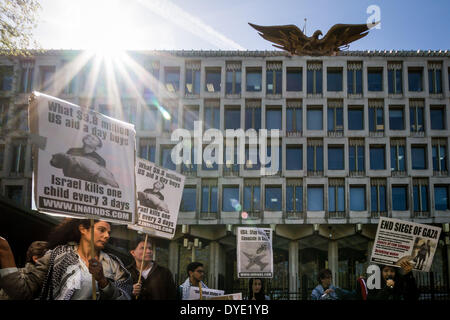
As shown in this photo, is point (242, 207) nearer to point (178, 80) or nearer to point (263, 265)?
point (178, 80)

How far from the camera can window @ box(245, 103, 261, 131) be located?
131ft

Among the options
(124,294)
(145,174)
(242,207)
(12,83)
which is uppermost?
(12,83)

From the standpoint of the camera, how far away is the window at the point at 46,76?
41.2 m

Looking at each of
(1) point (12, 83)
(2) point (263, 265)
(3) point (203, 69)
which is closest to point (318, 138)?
(3) point (203, 69)

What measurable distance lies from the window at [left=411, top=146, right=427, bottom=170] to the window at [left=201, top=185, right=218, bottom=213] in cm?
1381

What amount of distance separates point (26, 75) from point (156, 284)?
121ft

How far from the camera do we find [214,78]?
4141 cm

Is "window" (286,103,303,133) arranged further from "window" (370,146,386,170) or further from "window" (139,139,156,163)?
"window" (139,139,156,163)

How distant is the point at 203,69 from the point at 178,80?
2.07m

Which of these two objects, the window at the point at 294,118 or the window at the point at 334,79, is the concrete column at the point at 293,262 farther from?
the window at the point at 334,79

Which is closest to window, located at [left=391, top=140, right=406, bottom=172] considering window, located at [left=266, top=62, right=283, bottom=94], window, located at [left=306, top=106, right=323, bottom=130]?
window, located at [left=306, top=106, right=323, bottom=130]

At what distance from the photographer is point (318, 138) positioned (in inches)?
1555

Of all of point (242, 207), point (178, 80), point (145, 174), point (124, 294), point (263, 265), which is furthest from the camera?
point (178, 80)

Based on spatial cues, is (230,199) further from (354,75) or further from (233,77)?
(354,75)
